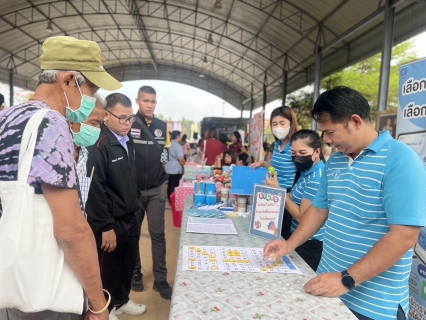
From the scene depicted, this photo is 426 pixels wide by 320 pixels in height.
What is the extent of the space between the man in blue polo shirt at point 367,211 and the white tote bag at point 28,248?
33.9 inches

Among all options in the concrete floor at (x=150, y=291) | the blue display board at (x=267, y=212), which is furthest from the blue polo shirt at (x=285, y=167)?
the concrete floor at (x=150, y=291)

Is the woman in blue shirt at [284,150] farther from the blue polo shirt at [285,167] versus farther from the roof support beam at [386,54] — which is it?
the roof support beam at [386,54]

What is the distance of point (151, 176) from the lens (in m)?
2.90

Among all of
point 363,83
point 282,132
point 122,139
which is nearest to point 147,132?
point 122,139

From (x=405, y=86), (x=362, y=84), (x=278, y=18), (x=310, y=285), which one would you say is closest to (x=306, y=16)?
(x=278, y=18)

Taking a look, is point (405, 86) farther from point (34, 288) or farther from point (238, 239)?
point (34, 288)

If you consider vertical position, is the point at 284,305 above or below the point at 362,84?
below

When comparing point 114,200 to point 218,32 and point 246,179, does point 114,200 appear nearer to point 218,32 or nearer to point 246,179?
point 246,179

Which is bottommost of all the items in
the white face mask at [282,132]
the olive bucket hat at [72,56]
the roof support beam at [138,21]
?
the white face mask at [282,132]

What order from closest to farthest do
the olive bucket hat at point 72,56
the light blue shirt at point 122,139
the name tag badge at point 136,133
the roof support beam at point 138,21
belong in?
the olive bucket hat at point 72,56
the light blue shirt at point 122,139
the name tag badge at point 136,133
the roof support beam at point 138,21

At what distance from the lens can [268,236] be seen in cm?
179

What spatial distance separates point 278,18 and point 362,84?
19.1ft

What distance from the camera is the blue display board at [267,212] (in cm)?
175

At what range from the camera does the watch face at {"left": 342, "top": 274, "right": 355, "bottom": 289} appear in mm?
1170
